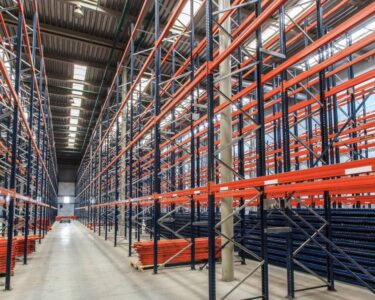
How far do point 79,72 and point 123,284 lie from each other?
15744 mm

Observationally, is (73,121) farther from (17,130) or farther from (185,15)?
(17,130)

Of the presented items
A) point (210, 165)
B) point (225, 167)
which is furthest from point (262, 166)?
point (225, 167)

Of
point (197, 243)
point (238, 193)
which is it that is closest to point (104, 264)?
point (197, 243)

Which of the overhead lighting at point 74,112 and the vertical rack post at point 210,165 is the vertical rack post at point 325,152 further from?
the overhead lighting at point 74,112

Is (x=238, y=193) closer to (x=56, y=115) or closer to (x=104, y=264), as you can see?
(x=104, y=264)

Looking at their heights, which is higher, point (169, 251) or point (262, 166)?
point (262, 166)

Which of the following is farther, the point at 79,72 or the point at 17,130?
the point at 79,72

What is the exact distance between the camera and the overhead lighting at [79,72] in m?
19.2

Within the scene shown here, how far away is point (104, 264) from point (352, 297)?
657 centimetres

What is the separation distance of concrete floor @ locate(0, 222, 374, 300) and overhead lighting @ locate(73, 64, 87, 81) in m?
12.4

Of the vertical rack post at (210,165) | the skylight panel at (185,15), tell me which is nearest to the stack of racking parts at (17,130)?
the vertical rack post at (210,165)

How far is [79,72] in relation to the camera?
20.0 metres

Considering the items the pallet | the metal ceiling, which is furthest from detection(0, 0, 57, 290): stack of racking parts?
the pallet

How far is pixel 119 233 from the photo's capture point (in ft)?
62.4
